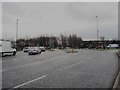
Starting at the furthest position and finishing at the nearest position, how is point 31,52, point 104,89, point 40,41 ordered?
point 40,41
point 31,52
point 104,89

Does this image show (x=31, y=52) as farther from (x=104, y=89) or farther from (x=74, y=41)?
(x=74, y=41)

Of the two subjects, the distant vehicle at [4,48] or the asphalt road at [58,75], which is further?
the distant vehicle at [4,48]

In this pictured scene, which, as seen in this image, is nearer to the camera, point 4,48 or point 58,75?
point 58,75

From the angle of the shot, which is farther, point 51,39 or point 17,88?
point 51,39

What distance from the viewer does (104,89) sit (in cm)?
907

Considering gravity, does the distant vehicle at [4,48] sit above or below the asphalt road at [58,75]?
above

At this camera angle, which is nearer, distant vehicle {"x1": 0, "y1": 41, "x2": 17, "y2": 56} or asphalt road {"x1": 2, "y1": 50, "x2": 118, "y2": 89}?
asphalt road {"x1": 2, "y1": 50, "x2": 118, "y2": 89}

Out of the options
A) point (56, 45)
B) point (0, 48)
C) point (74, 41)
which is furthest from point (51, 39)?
point (0, 48)

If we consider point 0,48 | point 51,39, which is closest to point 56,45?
point 51,39

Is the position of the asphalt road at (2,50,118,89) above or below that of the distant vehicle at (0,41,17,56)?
below

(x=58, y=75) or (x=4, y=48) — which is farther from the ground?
(x=4, y=48)

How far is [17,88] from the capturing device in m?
Result: 9.10

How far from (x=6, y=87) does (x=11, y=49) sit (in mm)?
30625

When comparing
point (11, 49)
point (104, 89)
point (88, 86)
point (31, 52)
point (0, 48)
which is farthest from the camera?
point (31, 52)
